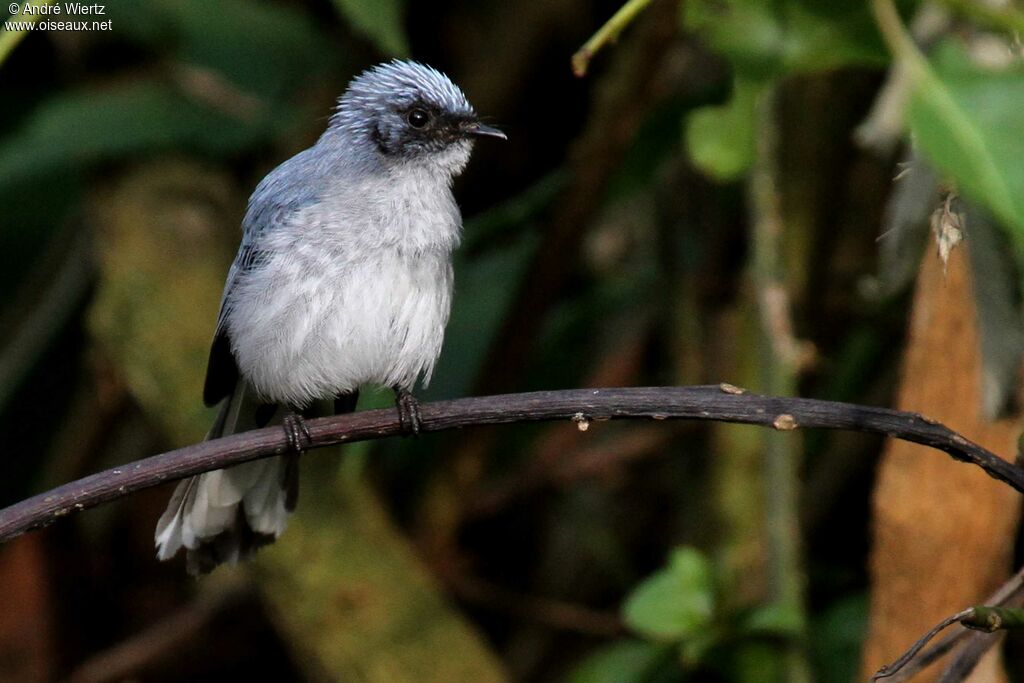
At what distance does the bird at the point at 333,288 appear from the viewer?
3344mm

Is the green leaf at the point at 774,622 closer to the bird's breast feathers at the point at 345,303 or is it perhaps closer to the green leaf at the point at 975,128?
the bird's breast feathers at the point at 345,303

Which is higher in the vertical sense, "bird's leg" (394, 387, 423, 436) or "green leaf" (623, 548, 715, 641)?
"bird's leg" (394, 387, 423, 436)

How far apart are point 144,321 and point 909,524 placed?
2.74m

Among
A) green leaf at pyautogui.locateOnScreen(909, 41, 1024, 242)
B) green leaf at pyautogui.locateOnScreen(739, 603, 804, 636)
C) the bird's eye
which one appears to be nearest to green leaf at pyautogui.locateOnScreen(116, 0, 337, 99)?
the bird's eye

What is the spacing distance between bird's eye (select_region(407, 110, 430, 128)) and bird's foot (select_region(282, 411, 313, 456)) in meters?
1.08

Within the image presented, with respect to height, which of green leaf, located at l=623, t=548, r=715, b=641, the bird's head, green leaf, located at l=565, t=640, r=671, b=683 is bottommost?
green leaf, located at l=565, t=640, r=671, b=683

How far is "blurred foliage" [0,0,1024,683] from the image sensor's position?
13.1 ft

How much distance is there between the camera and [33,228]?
567 cm

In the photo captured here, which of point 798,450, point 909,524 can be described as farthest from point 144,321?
point 909,524

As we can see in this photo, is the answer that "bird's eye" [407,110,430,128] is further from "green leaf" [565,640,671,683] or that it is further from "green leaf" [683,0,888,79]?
"green leaf" [565,640,671,683]

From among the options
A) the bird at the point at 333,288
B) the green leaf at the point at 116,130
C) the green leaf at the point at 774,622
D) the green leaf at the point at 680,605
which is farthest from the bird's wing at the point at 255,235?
the green leaf at the point at 774,622

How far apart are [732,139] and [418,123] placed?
1.06m

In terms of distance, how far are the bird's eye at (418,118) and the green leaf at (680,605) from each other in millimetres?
1379

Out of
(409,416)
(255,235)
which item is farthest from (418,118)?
(409,416)
